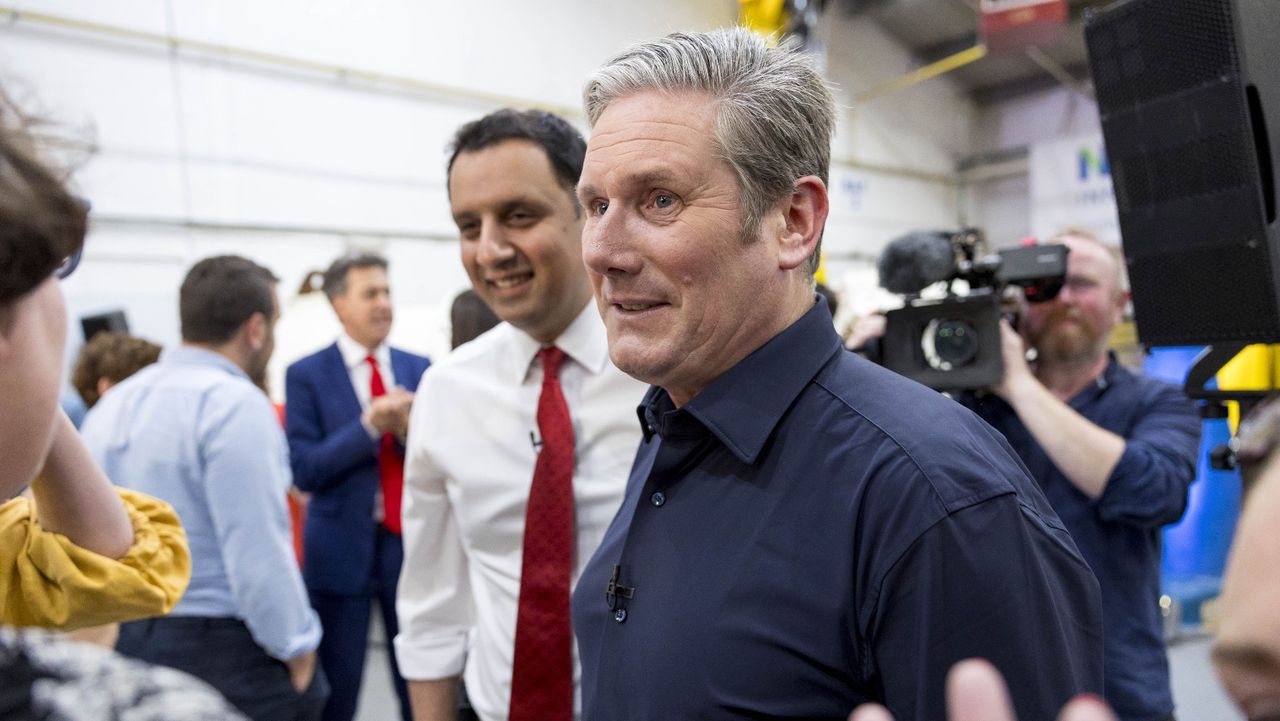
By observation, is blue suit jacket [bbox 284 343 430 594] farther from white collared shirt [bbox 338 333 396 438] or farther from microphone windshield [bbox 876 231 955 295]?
microphone windshield [bbox 876 231 955 295]

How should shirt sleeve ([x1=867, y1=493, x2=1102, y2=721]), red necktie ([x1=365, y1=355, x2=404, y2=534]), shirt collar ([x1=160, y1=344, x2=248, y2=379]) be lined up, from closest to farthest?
shirt sleeve ([x1=867, y1=493, x2=1102, y2=721]) < shirt collar ([x1=160, y1=344, x2=248, y2=379]) < red necktie ([x1=365, y1=355, x2=404, y2=534])

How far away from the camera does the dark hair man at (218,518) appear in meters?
2.37

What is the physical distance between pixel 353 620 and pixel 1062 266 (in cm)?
255

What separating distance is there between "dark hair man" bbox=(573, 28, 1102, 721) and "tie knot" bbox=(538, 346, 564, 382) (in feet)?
1.61

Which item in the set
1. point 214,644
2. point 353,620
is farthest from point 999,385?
point 353,620

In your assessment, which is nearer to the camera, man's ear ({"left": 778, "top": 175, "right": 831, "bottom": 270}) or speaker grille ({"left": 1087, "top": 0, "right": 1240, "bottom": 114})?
man's ear ({"left": 778, "top": 175, "right": 831, "bottom": 270})

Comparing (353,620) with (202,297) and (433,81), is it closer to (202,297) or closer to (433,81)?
(202,297)

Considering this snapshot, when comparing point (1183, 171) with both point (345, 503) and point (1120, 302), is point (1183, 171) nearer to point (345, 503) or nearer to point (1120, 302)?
point (1120, 302)

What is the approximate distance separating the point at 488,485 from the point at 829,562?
2.98 ft

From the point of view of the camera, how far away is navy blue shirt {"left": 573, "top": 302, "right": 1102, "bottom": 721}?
0.91 meters

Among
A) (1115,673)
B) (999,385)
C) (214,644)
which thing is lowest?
(1115,673)

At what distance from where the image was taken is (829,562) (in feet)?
3.16

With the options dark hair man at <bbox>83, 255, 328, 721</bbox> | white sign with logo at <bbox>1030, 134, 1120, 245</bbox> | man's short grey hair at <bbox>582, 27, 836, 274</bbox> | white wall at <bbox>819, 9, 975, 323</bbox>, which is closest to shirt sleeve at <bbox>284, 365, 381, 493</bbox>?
dark hair man at <bbox>83, 255, 328, 721</bbox>

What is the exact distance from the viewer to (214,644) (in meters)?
2.40
